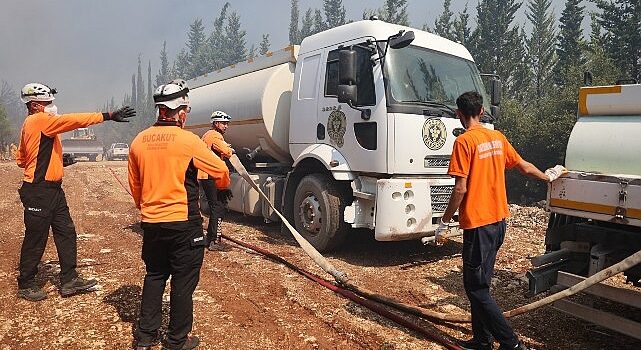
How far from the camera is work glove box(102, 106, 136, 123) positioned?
13.9 ft

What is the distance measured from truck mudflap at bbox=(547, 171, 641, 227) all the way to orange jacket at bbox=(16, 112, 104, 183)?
431cm

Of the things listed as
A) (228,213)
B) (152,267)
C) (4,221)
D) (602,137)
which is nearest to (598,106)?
(602,137)

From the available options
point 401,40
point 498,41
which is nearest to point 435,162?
point 401,40

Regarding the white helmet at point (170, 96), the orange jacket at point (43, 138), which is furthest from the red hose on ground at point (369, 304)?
the orange jacket at point (43, 138)

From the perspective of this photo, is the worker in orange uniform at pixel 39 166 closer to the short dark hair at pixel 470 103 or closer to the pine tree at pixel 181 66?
the short dark hair at pixel 470 103

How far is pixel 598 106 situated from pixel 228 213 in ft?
26.9

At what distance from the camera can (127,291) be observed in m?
4.77

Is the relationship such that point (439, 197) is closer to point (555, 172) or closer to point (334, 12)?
point (555, 172)

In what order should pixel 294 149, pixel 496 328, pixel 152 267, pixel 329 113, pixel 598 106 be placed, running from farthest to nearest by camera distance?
pixel 294 149 < pixel 329 113 < pixel 598 106 < pixel 152 267 < pixel 496 328

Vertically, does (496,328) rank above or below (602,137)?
below

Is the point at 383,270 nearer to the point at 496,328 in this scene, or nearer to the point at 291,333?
the point at 291,333

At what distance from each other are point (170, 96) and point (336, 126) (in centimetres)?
318

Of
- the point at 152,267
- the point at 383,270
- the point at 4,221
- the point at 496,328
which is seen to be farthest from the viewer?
the point at 4,221

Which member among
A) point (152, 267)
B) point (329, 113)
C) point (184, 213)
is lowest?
point (152, 267)
